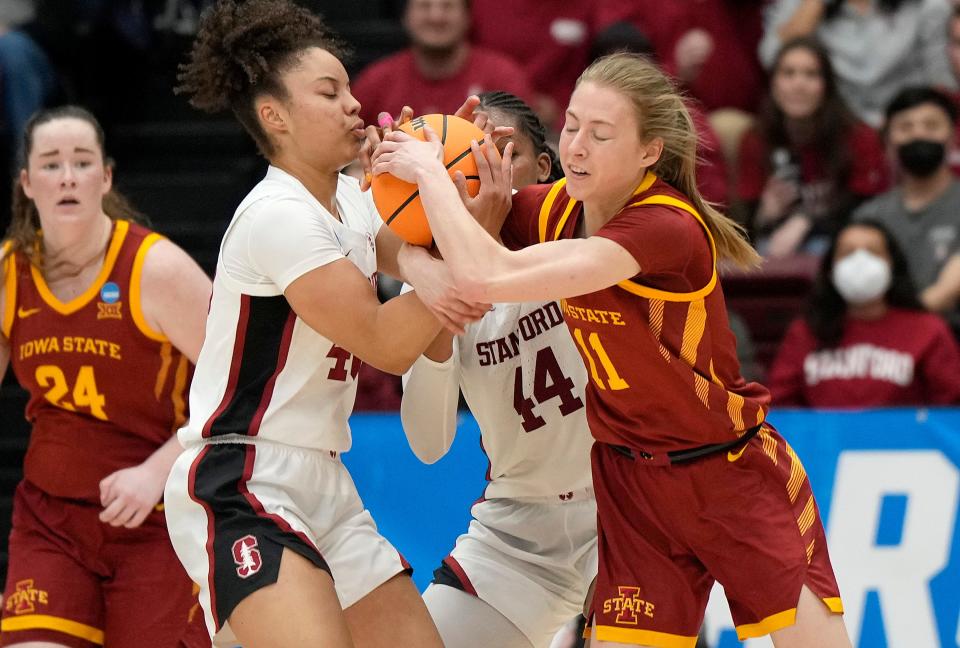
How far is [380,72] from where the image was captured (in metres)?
8.04

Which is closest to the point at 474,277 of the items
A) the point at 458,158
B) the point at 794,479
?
the point at 458,158

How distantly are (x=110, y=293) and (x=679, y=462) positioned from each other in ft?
6.65

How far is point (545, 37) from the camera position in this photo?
8.46 m

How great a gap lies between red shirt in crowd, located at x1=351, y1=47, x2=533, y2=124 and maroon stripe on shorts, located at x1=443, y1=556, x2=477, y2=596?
366cm

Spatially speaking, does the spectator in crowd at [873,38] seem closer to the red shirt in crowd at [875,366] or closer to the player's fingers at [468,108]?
the red shirt in crowd at [875,366]

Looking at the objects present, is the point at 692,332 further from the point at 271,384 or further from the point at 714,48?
the point at 714,48

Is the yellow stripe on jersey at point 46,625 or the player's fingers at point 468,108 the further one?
the yellow stripe on jersey at point 46,625

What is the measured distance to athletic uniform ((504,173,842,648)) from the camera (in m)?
3.85

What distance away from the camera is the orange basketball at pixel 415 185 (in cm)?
395

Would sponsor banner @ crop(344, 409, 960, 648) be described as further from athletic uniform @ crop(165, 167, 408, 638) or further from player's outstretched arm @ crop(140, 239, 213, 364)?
athletic uniform @ crop(165, 167, 408, 638)

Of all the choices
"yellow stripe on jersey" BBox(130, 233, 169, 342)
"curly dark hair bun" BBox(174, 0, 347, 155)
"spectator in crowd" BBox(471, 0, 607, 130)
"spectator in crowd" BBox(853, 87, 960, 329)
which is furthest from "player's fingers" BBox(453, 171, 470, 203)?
"spectator in crowd" BBox(471, 0, 607, 130)

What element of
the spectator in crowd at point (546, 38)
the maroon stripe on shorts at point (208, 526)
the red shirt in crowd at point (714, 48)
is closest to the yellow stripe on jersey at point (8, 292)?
the maroon stripe on shorts at point (208, 526)

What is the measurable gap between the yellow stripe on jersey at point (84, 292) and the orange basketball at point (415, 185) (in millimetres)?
1333

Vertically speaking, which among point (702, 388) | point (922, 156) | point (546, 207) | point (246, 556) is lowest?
point (246, 556)
